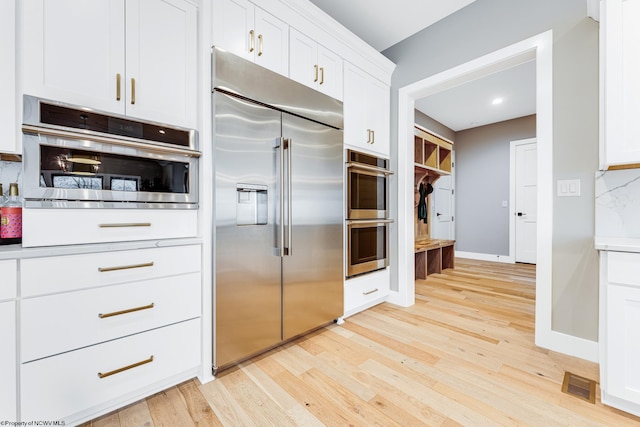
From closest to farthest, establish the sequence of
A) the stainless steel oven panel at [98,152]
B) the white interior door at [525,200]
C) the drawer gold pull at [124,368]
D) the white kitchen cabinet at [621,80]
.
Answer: the stainless steel oven panel at [98,152], the drawer gold pull at [124,368], the white kitchen cabinet at [621,80], the white interior door at [525,200]

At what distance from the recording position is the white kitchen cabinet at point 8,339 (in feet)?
3.57

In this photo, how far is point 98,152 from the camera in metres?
1.36

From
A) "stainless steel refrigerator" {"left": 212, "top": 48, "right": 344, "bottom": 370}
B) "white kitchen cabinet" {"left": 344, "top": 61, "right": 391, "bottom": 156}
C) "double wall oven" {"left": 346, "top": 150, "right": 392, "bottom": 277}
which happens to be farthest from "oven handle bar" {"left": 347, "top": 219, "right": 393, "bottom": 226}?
"white kitchen cabinet" {"left": 344, "top": 61, "right": 391, "bottom": 156}

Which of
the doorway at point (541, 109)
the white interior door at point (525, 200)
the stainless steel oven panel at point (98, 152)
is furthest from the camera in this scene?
the white interior door at point (525, 200)

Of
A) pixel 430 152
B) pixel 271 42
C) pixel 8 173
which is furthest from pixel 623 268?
pixel 430 152

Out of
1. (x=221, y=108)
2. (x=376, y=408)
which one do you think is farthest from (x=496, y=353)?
(x=221, y=108)

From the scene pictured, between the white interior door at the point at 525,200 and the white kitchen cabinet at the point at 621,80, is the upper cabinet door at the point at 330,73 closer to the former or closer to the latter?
the white kitchen cabinet at the point at 621,80

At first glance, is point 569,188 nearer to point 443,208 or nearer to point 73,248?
point 73,248

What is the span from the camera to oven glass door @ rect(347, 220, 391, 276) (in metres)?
2.49

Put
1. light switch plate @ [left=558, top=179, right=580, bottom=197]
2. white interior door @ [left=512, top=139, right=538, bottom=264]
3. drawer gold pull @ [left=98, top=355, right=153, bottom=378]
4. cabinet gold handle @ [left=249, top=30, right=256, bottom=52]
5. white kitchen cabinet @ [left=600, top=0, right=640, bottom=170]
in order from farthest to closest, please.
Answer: white interior door @ [left=512, top=139, right=538, bottom=264] < light switch plate @ [left=558, top=179, right=580, bottom=197] < cabinet gold handle @ [left=249, top=30, right=256, bottom=52] < white kitchen cabinet @ [left=600, top=0, right=640, bottom=170] < drawer gold pull @ [left=98, top=355, right=153, bottom=378]

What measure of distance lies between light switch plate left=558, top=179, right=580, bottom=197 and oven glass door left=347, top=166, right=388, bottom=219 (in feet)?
4.53

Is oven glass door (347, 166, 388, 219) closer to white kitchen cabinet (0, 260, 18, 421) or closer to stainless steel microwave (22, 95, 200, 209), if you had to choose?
stainless steel microwave (22, 95, 200, 209)

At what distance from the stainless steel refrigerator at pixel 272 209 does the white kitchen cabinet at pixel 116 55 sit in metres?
0.20

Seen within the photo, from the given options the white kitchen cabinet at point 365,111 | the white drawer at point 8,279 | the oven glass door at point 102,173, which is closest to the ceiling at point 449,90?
the white kitchen cabinet at point 365,111
